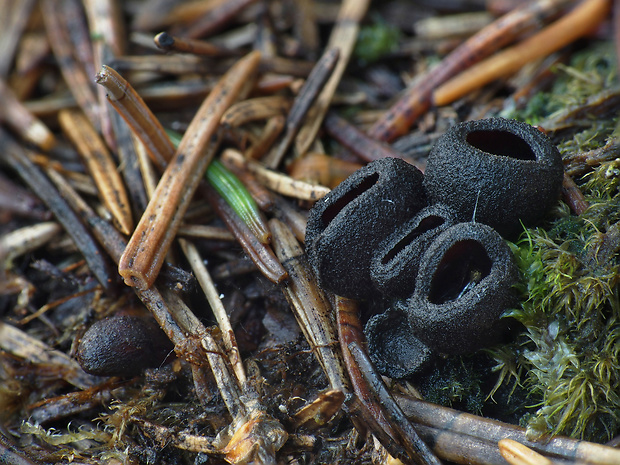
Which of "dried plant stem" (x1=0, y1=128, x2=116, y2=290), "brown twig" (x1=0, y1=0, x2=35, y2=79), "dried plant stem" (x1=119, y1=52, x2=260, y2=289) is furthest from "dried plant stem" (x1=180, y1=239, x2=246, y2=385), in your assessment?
"brown twig" (x1=0, y1=0, x2=35, y2=79)

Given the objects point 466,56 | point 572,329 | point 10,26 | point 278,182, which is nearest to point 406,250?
point 572,329

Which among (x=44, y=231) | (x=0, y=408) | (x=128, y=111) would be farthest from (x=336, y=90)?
(x=0, y=408)

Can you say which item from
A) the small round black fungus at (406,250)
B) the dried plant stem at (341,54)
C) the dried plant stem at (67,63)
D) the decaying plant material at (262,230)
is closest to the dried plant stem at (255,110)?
the decaying plant material at (262,230)

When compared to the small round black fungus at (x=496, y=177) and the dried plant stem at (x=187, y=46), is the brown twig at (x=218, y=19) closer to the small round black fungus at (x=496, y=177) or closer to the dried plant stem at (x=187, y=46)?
the dried plant stem at (x=187, y=46)

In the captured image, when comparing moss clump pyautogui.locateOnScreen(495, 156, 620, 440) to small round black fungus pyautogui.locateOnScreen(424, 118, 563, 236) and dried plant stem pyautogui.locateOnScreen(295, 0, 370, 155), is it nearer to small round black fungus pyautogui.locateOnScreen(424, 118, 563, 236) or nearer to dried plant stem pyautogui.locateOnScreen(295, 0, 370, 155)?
small round black fungus pyautogui.locateOnScreen(424, 118, 563, 236)

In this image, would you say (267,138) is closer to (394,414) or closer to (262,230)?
(262,230)
